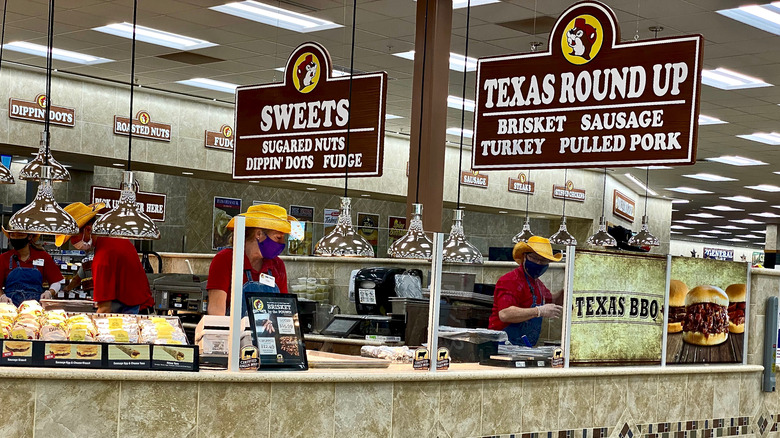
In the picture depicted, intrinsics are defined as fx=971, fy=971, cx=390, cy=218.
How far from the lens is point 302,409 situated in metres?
4.69

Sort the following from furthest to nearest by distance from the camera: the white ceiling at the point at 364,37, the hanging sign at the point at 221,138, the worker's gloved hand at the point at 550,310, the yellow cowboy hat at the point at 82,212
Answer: the hanging sign at the point at 221,138, the white ceiling at the point at 364,37, the yellow cowboy hat at the point at 82,212, the worker's gloved hand at the point at 550,310

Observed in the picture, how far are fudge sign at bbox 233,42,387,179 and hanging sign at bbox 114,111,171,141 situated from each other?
6785 mm

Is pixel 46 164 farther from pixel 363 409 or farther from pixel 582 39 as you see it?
pixel 582 39

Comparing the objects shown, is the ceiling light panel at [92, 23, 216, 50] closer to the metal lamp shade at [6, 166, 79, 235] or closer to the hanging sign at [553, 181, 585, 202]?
the metal lamp shade at [6, 166, 79, 235]

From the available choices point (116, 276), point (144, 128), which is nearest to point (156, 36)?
point (144, 128)

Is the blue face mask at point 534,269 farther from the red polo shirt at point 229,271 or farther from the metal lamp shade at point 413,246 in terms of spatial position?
the red polo shirt at point 229,271

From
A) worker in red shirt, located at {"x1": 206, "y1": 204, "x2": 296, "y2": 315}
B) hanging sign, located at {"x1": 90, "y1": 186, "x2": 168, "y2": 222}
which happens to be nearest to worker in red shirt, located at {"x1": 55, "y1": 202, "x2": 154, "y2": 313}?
worker in red shirt, located at {"x1": 206, "y1": 204, "x2": 296, "y2": 315}

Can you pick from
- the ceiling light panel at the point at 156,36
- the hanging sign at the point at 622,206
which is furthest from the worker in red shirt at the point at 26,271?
the hanging sign at the point at 622,206

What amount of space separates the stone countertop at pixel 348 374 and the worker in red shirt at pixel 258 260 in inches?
22.1

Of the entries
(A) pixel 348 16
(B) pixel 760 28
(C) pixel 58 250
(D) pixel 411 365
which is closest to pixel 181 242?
(C) pixel 58 250

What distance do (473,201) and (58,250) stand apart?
26.9 feet

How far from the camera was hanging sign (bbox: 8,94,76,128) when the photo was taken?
489 inches

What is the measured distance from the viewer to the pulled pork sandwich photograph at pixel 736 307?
6699 millimetres

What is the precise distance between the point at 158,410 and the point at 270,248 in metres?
1.11
